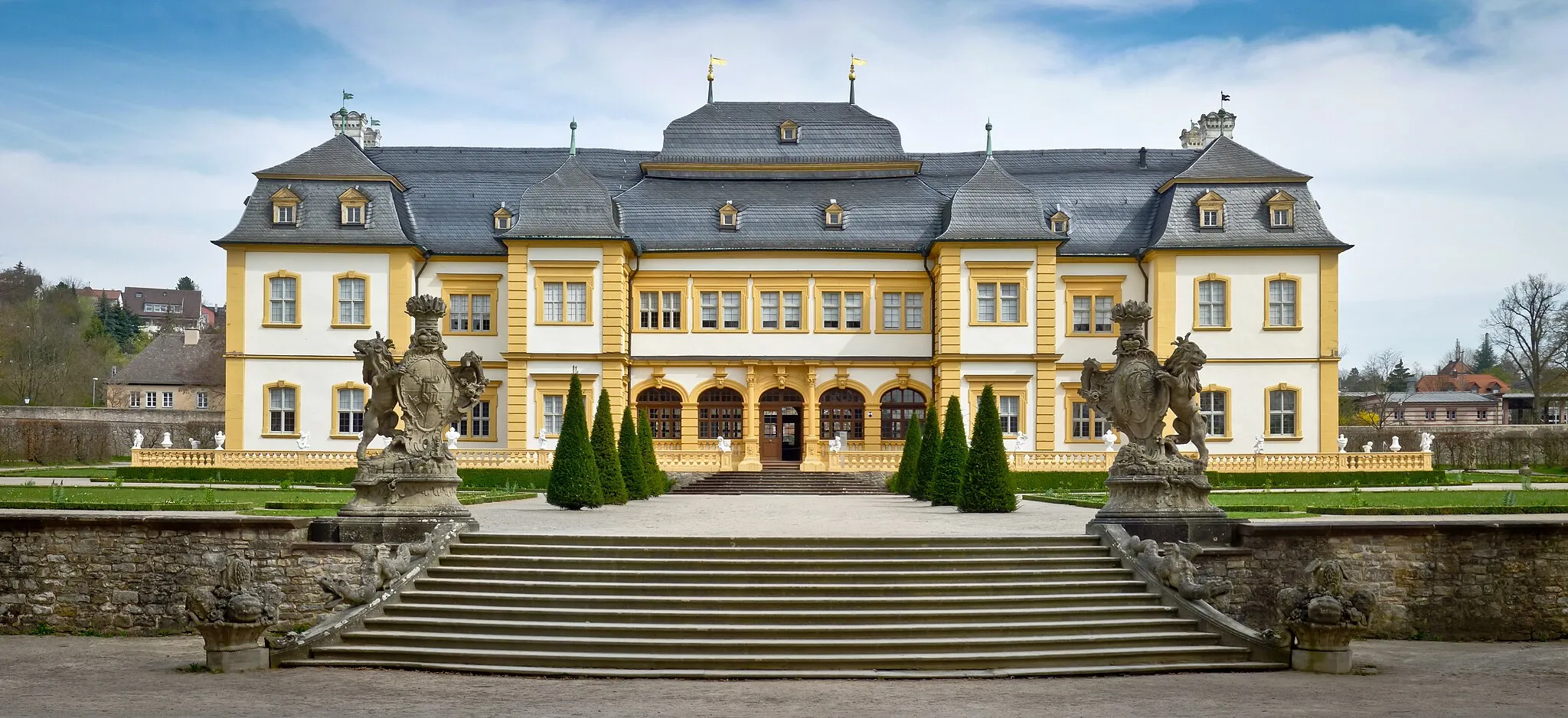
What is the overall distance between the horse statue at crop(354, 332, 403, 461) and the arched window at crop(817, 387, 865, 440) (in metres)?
25.0

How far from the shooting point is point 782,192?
141 feet

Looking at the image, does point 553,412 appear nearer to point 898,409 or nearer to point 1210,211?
point 898,409

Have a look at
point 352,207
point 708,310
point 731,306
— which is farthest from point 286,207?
point 731,306

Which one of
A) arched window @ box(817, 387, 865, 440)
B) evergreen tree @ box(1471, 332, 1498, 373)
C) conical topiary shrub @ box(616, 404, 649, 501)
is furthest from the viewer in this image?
evergreen tree @ box(1471, 332, 1498, 373)

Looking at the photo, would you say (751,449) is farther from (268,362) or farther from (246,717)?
(246,717)

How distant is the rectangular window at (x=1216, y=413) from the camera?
4012 cm

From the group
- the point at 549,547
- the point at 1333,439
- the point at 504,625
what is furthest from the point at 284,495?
the point at 1333,439

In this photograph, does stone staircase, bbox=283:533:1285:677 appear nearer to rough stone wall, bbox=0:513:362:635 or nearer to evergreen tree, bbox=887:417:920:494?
rough stone wall, bbox=0:513:362:635

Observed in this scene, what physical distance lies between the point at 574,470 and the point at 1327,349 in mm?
26262

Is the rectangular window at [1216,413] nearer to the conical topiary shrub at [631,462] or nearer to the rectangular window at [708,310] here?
the rectangular window at [708,310]

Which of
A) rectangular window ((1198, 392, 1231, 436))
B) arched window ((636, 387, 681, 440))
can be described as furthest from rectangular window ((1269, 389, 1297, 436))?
arched window ((636, 387, 681, 440))

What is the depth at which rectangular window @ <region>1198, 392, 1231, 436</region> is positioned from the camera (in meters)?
40.1

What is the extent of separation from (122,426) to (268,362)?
651 inches

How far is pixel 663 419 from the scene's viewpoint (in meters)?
41.3
